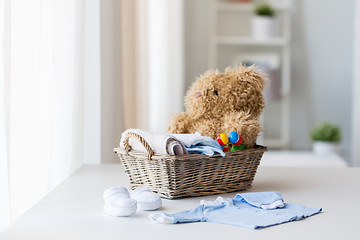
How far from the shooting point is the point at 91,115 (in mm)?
1815

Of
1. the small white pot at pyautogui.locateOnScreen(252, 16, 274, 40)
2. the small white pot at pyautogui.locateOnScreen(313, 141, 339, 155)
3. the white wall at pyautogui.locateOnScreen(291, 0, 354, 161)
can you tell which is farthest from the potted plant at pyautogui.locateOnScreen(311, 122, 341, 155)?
the small white pot at pyautogui.locateOnScreen(252, 16, 274, 40)

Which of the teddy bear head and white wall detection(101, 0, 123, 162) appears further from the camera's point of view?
white wall detection(101, 0, 123, 162)

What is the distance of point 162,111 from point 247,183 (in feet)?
5.45

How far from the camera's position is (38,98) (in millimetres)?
1254

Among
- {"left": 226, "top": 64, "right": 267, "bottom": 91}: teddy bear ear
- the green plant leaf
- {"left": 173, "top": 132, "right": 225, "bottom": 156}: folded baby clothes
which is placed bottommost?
the green plant leaf

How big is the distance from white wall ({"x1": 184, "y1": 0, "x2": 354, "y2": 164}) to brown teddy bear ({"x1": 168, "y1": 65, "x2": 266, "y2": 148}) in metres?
2.79

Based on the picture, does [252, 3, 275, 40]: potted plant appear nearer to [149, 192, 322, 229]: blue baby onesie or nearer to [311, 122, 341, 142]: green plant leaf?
[311, 122, 341, 142]: green plant leaf

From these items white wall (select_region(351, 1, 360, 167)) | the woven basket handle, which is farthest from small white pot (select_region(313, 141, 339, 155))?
the woven basket handle

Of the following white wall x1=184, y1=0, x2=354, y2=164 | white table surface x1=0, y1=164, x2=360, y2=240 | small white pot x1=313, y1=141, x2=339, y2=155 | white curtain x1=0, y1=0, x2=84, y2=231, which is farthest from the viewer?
white wall x1=184, y1=0, x2=354, y2=164

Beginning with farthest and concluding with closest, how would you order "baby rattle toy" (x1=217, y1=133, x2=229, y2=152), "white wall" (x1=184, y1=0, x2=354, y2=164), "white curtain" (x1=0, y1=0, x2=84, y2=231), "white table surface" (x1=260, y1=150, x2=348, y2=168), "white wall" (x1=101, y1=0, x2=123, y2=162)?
"white wall" (x1=184, y1=0, x2=354, y2=164), "white table surface" (x1=260, y1=150, x2=348, y2=168), "white wall" (x1=101, y1=0, x2=123, y2=162), "baby rattle toy" (x1=217, y1=133, x2=229, y2=152), "white curtain" (x1=0, y1=0, x2=84, y2=231)

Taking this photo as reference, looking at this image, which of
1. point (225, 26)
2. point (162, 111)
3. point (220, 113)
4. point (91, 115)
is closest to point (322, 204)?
point (220, 113)

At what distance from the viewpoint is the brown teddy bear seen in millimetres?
1227

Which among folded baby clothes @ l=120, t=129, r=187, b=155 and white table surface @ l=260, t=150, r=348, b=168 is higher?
folded baby clothes @ l=120, t=129, r=187, b=155

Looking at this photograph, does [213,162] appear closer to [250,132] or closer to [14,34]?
[250,132]
